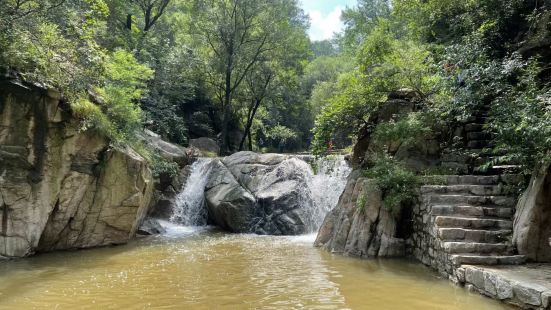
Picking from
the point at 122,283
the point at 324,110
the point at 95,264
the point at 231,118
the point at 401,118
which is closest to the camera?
the point at 122,283

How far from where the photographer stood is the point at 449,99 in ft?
31.2

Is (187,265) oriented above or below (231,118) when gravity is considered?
below

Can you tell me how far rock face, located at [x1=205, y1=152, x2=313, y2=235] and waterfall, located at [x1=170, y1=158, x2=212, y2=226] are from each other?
2.03ft

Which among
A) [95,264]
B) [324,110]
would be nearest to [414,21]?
[324,110]

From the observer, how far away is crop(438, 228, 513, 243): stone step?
Answer: 662cm

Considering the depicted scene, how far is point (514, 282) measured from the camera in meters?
5.05

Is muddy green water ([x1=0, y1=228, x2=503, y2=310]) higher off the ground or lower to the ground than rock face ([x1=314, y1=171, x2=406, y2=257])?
lower

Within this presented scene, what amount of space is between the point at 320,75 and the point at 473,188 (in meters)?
27.7

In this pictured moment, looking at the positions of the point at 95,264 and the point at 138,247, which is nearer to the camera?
the point at 95,264

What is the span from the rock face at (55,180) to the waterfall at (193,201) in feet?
13.6

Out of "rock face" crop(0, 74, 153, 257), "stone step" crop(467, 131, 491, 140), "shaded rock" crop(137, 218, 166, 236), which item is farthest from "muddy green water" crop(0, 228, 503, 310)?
"stone step" crop(467, 131, 491, 140)

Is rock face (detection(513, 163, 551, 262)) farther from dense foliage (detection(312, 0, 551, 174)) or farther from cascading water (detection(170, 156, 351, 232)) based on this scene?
cascading water (detection(170, 156, 351, 232))

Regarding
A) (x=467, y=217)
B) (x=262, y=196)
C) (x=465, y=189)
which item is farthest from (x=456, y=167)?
(x=262, y=196)

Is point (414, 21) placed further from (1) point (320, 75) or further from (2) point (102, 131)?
(1) point (320, 75)
